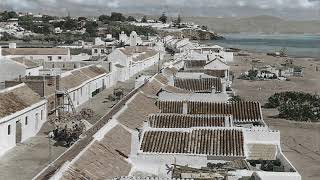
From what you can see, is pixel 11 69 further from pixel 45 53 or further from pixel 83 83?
pixel 45 53

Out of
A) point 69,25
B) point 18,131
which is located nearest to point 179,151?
point 18,131

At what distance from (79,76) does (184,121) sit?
20510mm

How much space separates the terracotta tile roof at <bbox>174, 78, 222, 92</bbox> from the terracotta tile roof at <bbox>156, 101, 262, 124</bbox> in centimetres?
654

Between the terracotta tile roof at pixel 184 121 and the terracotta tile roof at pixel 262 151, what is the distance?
74.4 inches

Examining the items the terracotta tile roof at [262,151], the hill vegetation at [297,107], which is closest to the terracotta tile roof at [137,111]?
the terracotta tile roof at [262,151]

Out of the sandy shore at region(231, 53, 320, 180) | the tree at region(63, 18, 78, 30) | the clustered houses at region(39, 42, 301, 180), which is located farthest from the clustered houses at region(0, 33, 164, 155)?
the tree at region(63, 18, 78, 30)

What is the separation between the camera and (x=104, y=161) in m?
18.1

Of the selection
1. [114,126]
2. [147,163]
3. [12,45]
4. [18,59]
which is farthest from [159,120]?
[12,45]

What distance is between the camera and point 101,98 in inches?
1764

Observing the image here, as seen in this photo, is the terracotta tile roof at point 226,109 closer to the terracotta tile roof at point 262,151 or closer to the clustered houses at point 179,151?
the clustered houses at point 179,151

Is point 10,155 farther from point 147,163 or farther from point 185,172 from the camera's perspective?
point 185,172

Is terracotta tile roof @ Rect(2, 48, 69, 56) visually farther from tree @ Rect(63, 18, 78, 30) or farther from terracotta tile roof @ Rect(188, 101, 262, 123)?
tree @ Rect(63, 18, 78, 30)

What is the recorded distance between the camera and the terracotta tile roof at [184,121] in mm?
22844

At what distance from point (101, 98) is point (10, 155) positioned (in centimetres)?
1947
